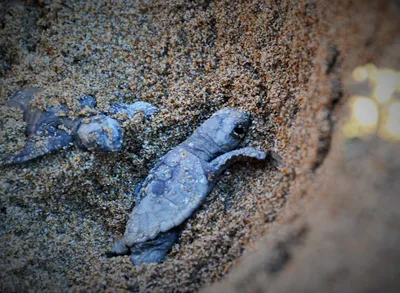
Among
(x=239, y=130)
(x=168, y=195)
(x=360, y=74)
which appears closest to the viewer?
(x=360, y=74)

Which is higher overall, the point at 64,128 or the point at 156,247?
the point at 64,128

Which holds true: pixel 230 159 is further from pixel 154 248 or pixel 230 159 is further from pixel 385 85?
pixel 385 85

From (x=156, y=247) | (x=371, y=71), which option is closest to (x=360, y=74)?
(x=371, y=71)

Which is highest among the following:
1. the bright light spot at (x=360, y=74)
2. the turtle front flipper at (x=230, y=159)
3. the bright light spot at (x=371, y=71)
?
the bright light spot at (x=371, y=71)

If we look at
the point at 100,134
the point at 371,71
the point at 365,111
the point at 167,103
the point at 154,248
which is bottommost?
the point at 154,248

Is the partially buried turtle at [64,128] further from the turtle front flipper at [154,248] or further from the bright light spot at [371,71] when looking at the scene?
the bright light spot at [371,71]

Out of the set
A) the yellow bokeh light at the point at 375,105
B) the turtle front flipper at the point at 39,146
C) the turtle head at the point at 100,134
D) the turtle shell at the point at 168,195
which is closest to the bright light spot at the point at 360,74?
the yellow bokeh light at the point at 375,105
